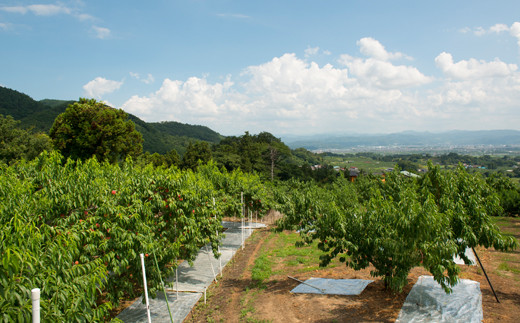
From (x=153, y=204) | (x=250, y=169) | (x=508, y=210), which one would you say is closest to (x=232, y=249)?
(x=153, y=204)

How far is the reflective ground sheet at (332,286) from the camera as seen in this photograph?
7641 millimetres

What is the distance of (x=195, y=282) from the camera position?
9.42 m

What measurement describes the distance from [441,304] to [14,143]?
84.8ft

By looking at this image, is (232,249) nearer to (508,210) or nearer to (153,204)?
(153,204)

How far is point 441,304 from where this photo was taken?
6.43m

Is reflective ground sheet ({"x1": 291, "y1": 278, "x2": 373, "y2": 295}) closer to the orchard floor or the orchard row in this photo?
the orchard floor

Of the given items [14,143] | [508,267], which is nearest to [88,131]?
[14,143]

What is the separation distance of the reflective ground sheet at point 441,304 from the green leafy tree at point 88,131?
2038 cm

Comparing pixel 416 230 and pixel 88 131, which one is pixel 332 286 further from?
pixel 88 131

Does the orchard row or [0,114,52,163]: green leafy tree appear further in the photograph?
[0,114,52,163]: green leafy tree

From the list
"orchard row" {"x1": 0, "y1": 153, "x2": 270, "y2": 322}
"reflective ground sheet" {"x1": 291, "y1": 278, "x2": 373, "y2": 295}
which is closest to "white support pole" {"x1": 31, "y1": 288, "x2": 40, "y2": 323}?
"orchard row" {"x1": 0, "y1": 153, "x2": 270, "y2": 322}

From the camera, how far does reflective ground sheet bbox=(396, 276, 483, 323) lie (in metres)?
5.95

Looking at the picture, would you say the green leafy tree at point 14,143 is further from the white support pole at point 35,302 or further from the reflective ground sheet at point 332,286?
the white support pole at point 35,302

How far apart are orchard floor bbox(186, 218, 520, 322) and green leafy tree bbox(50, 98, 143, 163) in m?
15.1
